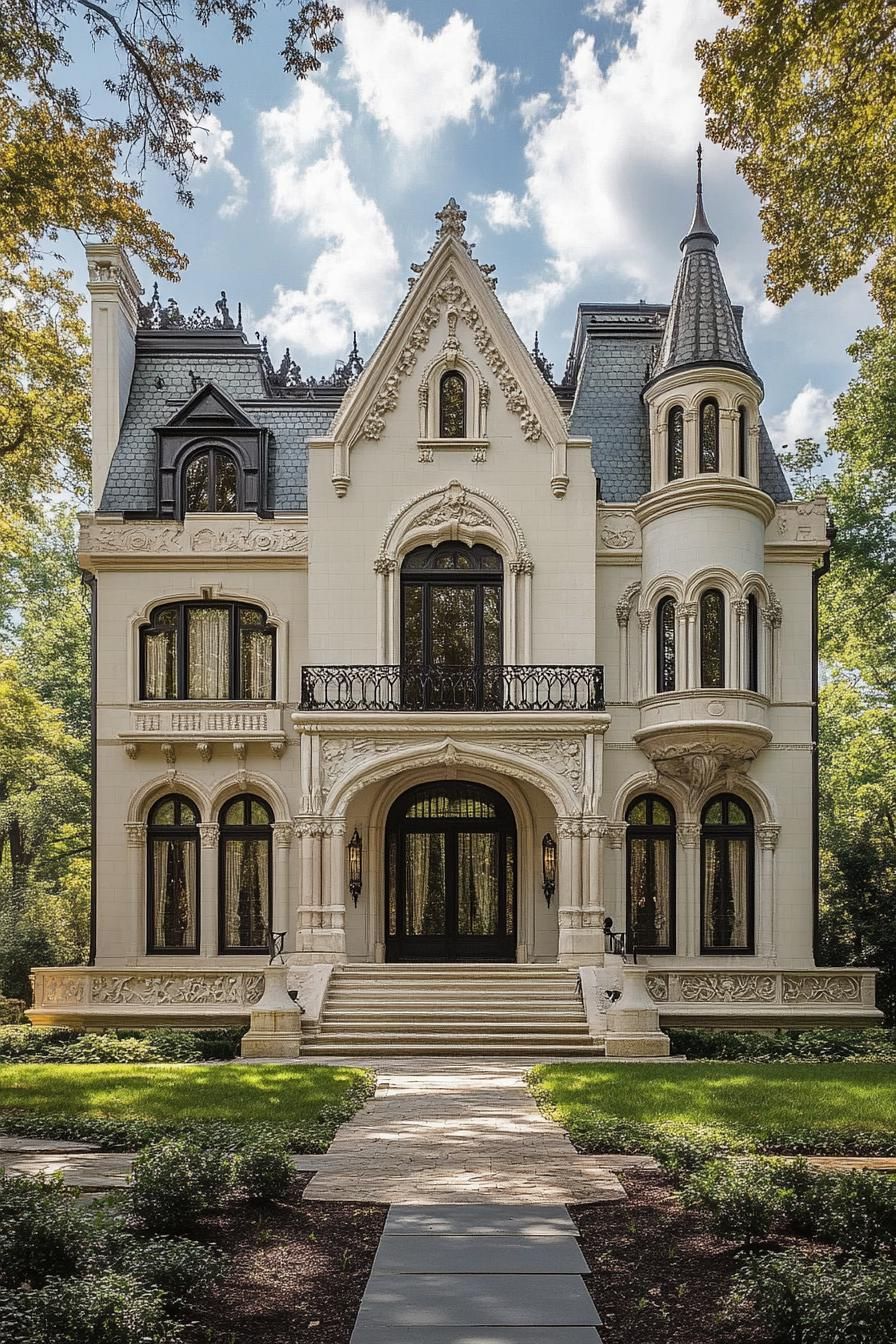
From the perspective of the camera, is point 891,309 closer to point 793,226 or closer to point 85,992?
point 793,226

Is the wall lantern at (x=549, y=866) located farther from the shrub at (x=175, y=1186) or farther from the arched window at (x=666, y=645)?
the shrub at (x=175, y=1186)

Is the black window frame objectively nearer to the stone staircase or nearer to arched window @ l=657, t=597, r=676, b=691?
the stone staircase

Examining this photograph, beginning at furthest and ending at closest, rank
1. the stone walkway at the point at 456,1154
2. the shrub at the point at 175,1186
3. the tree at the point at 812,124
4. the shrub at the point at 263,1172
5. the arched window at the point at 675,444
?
the arched window at the point at 675,444, the tree at the point at 812,124, the stone walkway at the point at 456,1154, the shrub at the point at 263,1172, the shrub at the point at 175,1186

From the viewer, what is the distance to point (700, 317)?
78.4 ft

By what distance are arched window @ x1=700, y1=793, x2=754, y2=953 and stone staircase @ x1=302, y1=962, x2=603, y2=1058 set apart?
4.35m

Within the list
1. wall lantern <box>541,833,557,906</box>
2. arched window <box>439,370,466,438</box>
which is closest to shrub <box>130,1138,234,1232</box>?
wall lantern <box>541,833,557,906</box>

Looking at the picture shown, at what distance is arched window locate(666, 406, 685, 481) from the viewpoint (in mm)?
23781

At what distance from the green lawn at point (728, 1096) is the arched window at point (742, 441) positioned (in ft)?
39.9

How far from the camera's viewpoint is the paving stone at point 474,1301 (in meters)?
5.48

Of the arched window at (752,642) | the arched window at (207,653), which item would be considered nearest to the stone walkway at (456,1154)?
the arched window at (207,653)

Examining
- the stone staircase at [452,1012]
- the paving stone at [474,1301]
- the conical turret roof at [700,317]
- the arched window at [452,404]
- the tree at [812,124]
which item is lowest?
the stone staircase at [452,1012]

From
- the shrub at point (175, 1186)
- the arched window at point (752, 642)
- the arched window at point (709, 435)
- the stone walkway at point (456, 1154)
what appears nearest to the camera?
the shrub at point (175, 1186)

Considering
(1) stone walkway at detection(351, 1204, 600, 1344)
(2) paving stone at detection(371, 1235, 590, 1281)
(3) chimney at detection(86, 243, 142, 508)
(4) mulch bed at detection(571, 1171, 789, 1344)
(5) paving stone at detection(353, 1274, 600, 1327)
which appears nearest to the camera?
(1) stone walkway at detection(351, 1204, 600, 1344)

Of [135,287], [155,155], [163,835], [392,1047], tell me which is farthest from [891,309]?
[135,287]
